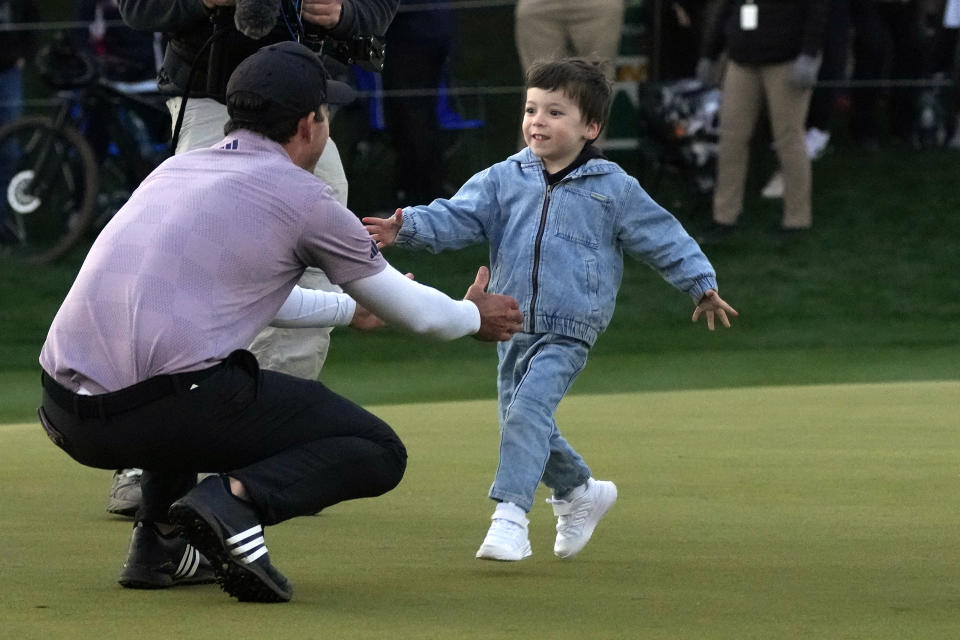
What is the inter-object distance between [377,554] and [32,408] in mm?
3804

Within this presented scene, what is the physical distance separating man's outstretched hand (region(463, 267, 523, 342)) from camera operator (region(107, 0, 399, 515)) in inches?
Answer: 39.7

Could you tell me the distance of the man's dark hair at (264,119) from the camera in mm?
4199

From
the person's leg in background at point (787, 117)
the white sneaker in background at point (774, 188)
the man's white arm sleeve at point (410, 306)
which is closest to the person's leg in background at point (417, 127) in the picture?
the person's leg in background at point (787, 117)

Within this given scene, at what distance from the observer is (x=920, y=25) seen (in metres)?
12.3

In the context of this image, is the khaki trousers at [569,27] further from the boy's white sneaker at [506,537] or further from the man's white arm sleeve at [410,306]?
the man's white arm sleeve at [410,306]

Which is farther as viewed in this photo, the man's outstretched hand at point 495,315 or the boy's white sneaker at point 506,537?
the boy's white sneaker at point 506,537

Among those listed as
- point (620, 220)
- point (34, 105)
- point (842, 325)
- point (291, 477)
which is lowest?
point (842, 325)

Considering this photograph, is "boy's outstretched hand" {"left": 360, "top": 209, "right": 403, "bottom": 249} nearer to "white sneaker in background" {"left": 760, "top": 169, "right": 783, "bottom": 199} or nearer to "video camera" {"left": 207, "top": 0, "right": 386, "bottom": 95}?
"video camera" {"left": 207, "top": 0, "right": 386, "bottom": 95}

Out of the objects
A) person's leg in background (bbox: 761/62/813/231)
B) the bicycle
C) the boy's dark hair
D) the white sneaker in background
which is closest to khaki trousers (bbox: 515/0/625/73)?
person's leg in background (bbox: 761/62/813/231)

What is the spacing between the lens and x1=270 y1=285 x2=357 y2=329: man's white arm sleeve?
465 cm

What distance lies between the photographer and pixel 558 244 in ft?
15.9

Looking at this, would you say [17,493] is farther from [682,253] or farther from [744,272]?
[744,272]

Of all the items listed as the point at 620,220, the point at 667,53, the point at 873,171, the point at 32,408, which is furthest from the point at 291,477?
the point at 873,171

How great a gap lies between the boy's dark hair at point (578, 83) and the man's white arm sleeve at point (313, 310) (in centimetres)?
79
